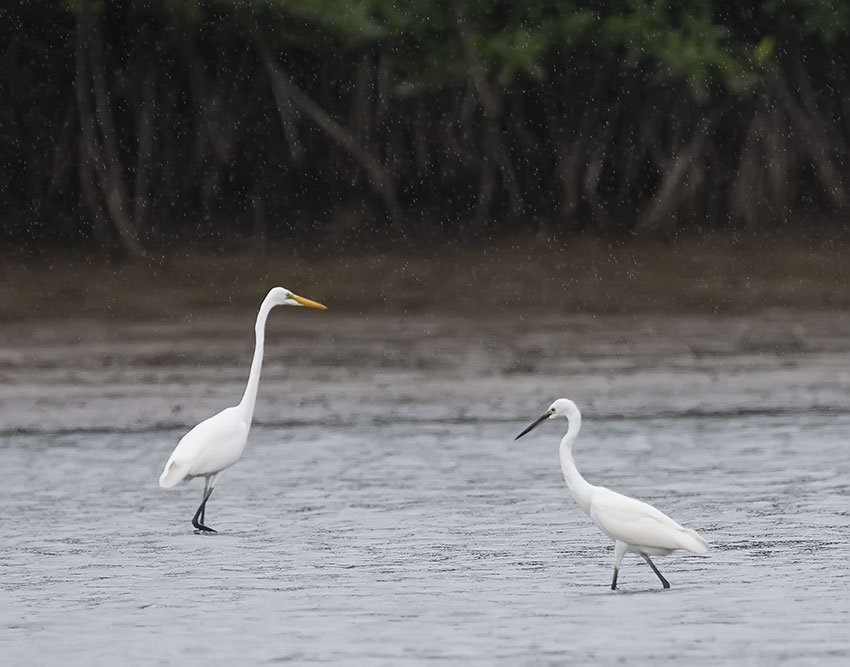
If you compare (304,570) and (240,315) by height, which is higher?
(304,570)

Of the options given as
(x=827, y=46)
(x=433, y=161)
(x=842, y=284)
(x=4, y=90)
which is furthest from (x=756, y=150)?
(x=4, y=90)

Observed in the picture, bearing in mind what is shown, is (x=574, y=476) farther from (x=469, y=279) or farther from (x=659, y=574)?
(x=469, y=279)

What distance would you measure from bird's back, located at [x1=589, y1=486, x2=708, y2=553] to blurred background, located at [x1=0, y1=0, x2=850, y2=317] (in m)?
12.1

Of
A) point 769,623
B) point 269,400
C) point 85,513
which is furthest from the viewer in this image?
point 269,400

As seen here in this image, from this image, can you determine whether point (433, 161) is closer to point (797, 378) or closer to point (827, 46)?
point (827, 46)

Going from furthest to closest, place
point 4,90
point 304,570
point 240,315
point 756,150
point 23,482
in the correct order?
point 4,90 → point 756,150 → point 240,315 → point 23,482 → point 304,570

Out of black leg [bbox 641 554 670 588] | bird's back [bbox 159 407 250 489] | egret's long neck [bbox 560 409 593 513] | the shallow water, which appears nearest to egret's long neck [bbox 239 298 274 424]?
bird's back [bbox 159 407 250 489]

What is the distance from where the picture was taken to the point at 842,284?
1964 cm

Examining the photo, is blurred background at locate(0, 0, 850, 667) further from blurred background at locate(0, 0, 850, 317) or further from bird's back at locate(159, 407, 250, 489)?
bird's back at locate(159, 407, 250, 489)

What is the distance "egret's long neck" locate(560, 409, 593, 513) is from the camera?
8570mm

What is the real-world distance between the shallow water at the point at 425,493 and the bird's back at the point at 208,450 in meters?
0.26

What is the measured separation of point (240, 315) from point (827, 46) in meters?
10.6

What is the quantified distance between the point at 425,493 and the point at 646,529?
2925 millimetres

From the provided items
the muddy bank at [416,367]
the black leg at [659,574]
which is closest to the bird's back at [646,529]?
the black leg at [659,574]
